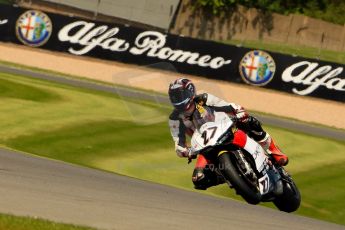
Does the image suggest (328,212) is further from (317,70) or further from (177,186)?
(317,70)

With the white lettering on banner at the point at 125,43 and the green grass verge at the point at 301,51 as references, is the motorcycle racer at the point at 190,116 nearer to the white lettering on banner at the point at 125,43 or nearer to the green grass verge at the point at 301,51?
the white lettering on banner at the point at 125,43

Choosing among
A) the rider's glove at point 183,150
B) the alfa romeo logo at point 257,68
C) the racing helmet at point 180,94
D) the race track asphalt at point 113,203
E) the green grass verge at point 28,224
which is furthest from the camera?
the alfa romeo logo at point 257,68

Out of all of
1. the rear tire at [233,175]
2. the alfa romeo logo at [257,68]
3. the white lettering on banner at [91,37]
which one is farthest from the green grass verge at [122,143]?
the white lettering on banner at [91,37]

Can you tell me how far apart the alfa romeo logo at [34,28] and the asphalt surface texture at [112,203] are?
21.0m

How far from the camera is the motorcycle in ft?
39.2

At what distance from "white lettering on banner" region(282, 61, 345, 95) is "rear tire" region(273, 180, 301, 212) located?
20580 millimetres

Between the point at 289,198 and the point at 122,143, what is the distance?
23.3ft

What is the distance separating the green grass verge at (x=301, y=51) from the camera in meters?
45.1

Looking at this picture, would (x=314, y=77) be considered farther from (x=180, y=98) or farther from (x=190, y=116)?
(x=180, y=98)

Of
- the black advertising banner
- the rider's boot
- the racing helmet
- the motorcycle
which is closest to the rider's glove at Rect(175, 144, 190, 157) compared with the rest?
the motorcycle

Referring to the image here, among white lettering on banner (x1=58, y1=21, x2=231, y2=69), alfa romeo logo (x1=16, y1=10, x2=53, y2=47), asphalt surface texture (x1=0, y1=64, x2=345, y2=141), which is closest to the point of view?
asphalt surface texture (x1=0, y1=64, x2=345, y2=141)

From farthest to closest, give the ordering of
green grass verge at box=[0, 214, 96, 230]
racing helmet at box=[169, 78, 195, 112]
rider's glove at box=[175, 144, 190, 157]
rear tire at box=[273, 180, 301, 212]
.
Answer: rear tire at box=[273, 180, 301, 212], rider's glove at box=[175, 144, 190, 157], racing helmet at box=[169, 78, 195, 112], green grass verge at box=[0, 214, 96, 230]

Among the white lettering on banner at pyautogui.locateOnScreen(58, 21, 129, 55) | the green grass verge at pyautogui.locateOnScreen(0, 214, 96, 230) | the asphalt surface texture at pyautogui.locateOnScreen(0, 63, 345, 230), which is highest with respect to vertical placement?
the green grass verge at pyautogui.locateOnScreen(0, 214, 96, 230)

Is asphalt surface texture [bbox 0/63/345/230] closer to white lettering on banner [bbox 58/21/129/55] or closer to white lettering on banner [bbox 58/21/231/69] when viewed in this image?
white lettering on banner [bbox 58/21/231/69]
